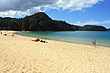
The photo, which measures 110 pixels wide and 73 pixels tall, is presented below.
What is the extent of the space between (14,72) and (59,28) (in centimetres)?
19430

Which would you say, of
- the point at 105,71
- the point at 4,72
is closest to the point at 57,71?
the point at 4,72

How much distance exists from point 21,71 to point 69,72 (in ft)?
9.72

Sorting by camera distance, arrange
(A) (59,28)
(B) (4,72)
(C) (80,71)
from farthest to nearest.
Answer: (A) (59,28)
(C) (80,71)
(B) (4,72)

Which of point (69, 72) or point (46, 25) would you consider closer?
point (69, 72)

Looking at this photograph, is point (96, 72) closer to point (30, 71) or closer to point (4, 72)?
point (30, 71)

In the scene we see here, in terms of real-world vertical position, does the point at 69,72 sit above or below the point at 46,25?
below

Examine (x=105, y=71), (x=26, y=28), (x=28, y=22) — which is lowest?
(x=105, y=71)

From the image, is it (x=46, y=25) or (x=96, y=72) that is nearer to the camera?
(x=96, y=72)

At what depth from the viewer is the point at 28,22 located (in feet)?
471

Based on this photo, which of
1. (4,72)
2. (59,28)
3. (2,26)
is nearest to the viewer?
(4,72)

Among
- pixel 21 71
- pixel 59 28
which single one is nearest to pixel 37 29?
pixel 59 28

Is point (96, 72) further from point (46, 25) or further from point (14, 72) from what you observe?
point (46, 25)

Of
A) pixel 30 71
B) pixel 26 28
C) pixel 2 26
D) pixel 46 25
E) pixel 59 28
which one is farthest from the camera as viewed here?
pixel 59 28

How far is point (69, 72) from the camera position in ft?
16.7
